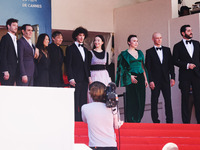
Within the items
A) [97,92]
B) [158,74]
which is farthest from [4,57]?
[97,92]

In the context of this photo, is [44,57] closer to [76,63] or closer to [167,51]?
[76,63]

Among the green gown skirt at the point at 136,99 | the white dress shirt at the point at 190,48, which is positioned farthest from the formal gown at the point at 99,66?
the white dress shirt at the point at 190,48

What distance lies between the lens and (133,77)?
634 centimetres

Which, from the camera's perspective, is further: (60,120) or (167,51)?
(167,51)

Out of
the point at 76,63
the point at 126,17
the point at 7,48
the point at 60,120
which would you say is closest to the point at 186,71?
the point at 76,63

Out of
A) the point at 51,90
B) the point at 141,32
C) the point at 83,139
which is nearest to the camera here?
the point at 51,90

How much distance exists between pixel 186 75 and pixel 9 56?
8.66 feet

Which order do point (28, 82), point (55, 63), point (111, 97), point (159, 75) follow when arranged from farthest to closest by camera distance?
point (55, 63), point (159, 75), point (28, 82), point (111, 97)

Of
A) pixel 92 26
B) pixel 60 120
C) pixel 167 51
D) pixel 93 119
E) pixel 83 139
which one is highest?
pixel 92 26

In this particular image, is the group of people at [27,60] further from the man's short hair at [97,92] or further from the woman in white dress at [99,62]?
the man's short hair at [97,92]

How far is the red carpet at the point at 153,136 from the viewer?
5328 mm

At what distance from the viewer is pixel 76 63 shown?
6.39 meters

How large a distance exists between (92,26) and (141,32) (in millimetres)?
1143

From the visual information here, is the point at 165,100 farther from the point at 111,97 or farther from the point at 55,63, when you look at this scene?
the point at 111,97
